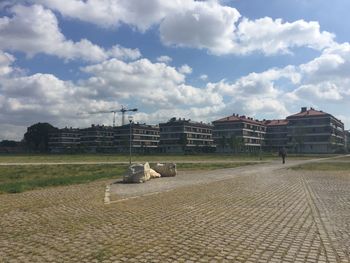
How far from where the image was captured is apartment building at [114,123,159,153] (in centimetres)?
18125

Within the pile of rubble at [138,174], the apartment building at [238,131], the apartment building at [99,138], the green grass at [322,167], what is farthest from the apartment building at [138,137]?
the pile of rubble at [138,174]

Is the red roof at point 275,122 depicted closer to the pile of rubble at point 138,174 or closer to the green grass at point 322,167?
the green grass at point 322,167

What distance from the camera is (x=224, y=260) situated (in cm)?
644

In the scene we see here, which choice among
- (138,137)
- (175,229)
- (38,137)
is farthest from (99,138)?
(175,229)

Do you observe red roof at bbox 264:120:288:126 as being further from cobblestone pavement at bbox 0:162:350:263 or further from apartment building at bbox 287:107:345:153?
cobblestone pavement at bbox 0:162:350:263

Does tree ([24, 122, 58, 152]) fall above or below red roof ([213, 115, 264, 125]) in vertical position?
below

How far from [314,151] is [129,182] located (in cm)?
11774

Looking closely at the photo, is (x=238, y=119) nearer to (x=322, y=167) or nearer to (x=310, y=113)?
(x=310, y=113)

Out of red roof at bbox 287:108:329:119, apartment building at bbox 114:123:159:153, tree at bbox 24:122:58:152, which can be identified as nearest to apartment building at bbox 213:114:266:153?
red roof at bbox 287:108:329:119

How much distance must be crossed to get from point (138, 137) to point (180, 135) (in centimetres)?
2733

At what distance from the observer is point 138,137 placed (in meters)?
184

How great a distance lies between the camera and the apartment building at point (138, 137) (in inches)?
7136

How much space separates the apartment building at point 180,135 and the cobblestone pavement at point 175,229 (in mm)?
144365

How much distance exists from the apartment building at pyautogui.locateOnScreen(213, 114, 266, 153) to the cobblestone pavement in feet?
418
